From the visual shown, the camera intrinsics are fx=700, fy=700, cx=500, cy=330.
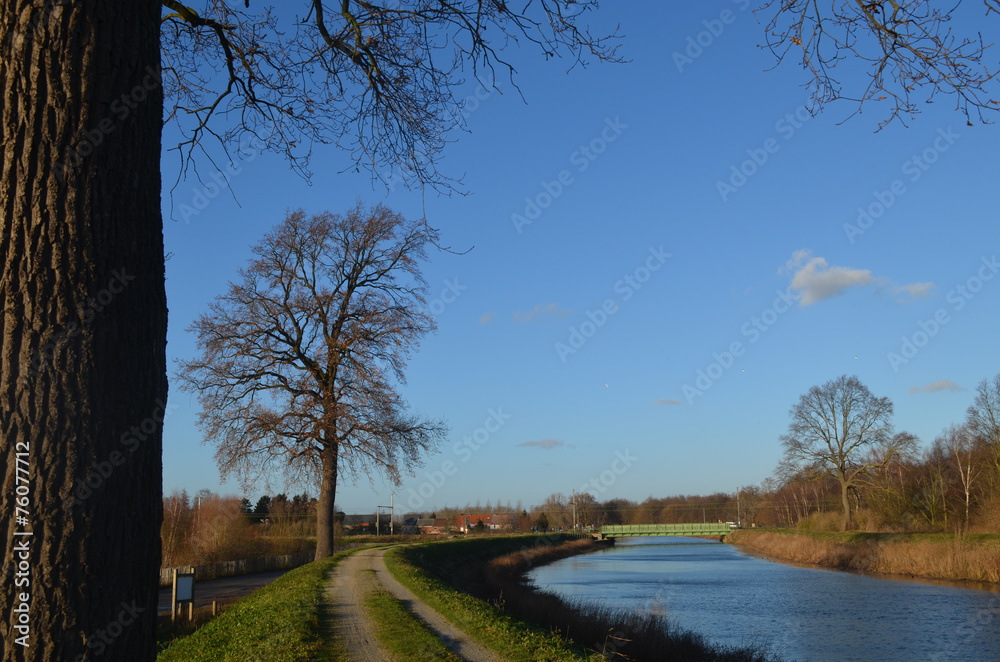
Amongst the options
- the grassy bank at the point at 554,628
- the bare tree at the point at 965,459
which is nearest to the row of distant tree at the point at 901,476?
the bare tree at the point at 965,459

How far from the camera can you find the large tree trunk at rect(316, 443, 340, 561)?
75.6ft

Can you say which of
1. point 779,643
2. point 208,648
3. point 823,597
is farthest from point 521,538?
point 208,648

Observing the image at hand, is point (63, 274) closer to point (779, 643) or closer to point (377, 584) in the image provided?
point (377, 584)

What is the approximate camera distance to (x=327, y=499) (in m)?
23.4

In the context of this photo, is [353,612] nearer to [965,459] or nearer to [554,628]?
[554,628]

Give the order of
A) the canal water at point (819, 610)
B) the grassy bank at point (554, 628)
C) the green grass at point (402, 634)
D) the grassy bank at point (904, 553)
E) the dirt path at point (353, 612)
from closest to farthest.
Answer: the green grass at point (402, 634) → the dirt path at point (353, 612) → the grassy bank at point (554, 628) → the canal water at point (819, 610) → the grassy bank at point (904, 553)

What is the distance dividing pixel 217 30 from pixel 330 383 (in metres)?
18.3

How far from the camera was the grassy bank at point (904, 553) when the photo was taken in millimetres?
27656

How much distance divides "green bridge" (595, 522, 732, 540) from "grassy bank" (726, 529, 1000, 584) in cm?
3669

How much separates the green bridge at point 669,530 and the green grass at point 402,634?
3061 inches

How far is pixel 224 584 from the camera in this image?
78.4 ft

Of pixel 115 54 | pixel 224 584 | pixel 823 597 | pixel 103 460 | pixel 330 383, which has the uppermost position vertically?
pixel 330 383

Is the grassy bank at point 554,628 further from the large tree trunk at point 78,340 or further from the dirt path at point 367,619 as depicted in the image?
the large tree trunk at point 78,340

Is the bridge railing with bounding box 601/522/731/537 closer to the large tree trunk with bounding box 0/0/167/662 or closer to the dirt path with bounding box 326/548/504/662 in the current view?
the dirt path with bounding box 326/548/504/662
